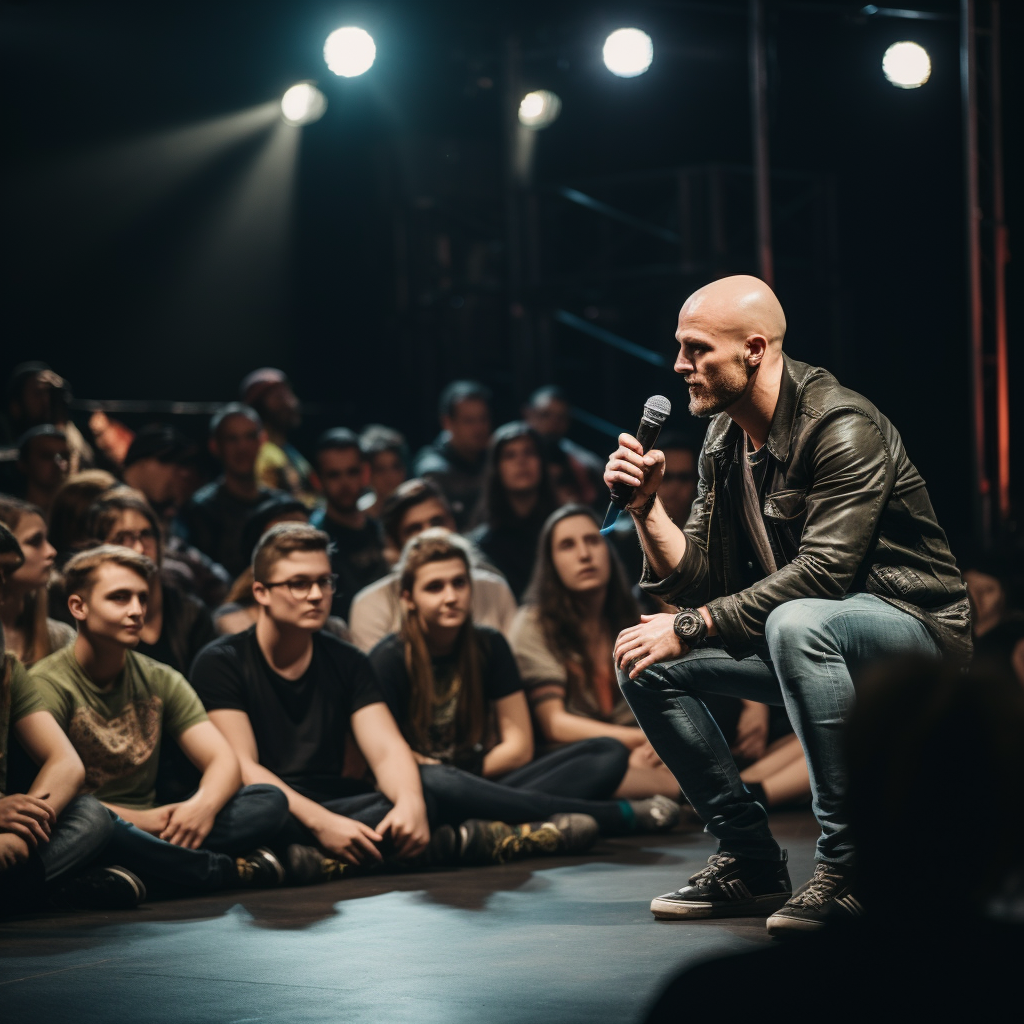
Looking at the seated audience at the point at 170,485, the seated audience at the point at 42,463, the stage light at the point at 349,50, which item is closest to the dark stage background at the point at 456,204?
the stage light at the point at 349,50

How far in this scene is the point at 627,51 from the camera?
7.57 m

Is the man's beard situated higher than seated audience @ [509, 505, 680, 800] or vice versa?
the man's beard

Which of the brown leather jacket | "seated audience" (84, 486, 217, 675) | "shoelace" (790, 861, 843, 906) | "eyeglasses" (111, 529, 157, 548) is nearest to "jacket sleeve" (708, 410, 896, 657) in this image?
the brown leather jacket

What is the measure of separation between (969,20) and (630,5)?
2.12 meters

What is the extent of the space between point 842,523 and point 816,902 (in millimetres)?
665

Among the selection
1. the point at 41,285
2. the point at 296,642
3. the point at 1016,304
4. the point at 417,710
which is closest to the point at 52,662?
the point at 296,642

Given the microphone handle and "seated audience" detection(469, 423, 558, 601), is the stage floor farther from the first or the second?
"seated audience" detection(469, 423, 558, 601)

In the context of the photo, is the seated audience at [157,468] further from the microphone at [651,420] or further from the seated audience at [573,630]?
the microphone at [651,420]

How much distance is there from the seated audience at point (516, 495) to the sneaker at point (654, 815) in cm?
159

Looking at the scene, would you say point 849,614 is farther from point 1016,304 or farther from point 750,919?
point 1016,304

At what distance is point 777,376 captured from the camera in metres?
2.65

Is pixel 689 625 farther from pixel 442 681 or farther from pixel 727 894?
pixel 442 681

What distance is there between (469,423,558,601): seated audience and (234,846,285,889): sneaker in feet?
7.60

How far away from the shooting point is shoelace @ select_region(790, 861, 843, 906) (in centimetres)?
244
